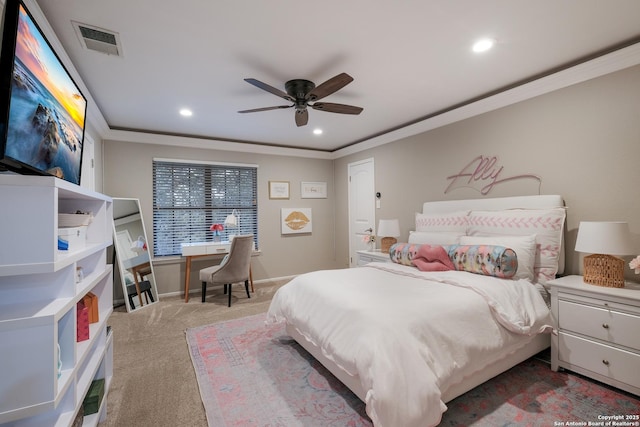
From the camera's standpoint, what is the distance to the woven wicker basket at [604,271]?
2.08 metres

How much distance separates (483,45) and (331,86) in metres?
1.20

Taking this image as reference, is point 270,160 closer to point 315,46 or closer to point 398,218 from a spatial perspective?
point 398,218

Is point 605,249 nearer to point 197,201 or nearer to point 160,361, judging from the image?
point 160,361

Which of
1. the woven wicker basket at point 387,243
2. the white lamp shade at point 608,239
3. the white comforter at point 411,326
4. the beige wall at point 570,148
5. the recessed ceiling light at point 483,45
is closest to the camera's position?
the white comforter at point 411,326

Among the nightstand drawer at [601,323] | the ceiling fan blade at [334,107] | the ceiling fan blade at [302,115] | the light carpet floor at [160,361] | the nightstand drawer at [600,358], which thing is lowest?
the light carpet floor at [160,361]

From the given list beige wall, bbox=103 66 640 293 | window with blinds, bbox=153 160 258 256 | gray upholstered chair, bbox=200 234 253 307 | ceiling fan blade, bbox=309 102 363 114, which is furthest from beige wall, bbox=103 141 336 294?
ceiling fan blade, bbox=309 102 363 114

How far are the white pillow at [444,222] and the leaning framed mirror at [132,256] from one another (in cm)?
383

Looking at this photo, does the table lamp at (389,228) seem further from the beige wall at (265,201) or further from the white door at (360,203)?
the beige wall at (265,201)

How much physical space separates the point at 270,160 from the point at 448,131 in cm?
303

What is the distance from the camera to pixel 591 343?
2068 millimetres

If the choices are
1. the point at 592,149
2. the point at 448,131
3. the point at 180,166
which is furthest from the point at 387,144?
the point at 180,166

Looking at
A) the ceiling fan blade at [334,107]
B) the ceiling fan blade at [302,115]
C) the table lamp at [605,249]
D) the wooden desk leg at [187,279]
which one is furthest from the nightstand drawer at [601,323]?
the wooden desk leg at [187,279]

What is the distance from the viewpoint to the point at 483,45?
2.20m

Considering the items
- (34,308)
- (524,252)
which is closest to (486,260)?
(524,252)
